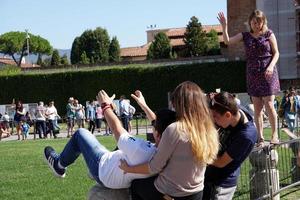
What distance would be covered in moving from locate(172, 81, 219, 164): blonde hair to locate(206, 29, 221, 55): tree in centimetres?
6237

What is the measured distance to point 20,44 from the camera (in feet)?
389

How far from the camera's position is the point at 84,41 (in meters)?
84.8

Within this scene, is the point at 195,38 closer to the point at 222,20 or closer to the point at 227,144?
the point at 222,20

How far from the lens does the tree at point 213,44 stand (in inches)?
2702

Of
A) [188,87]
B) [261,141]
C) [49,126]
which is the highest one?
[188,87]

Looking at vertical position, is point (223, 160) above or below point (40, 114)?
above

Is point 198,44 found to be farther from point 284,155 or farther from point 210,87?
point 284,155

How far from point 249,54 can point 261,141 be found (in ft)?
4.01

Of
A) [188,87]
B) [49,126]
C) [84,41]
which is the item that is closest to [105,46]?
[84,41]

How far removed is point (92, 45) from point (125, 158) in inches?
3142

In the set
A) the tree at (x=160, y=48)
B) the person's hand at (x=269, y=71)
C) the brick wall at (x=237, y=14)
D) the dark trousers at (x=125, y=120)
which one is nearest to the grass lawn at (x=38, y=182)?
the person's hand at (x=269, y=71)

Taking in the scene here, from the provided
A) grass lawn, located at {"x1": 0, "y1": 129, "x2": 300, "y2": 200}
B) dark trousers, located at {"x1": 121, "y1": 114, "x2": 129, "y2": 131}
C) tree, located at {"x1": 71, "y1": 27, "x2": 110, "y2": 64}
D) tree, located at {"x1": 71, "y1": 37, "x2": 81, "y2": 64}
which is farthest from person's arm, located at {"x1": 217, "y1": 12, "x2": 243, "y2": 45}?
tree, located at {"x1": 71, "y1": 37, "x2": 81, "y2": 64}

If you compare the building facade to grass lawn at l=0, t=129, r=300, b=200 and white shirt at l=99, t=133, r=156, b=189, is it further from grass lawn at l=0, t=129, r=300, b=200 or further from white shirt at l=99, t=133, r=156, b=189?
white shirt at l=99, t=133, r=156, b=189

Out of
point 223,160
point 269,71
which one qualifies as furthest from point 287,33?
point 223,160
